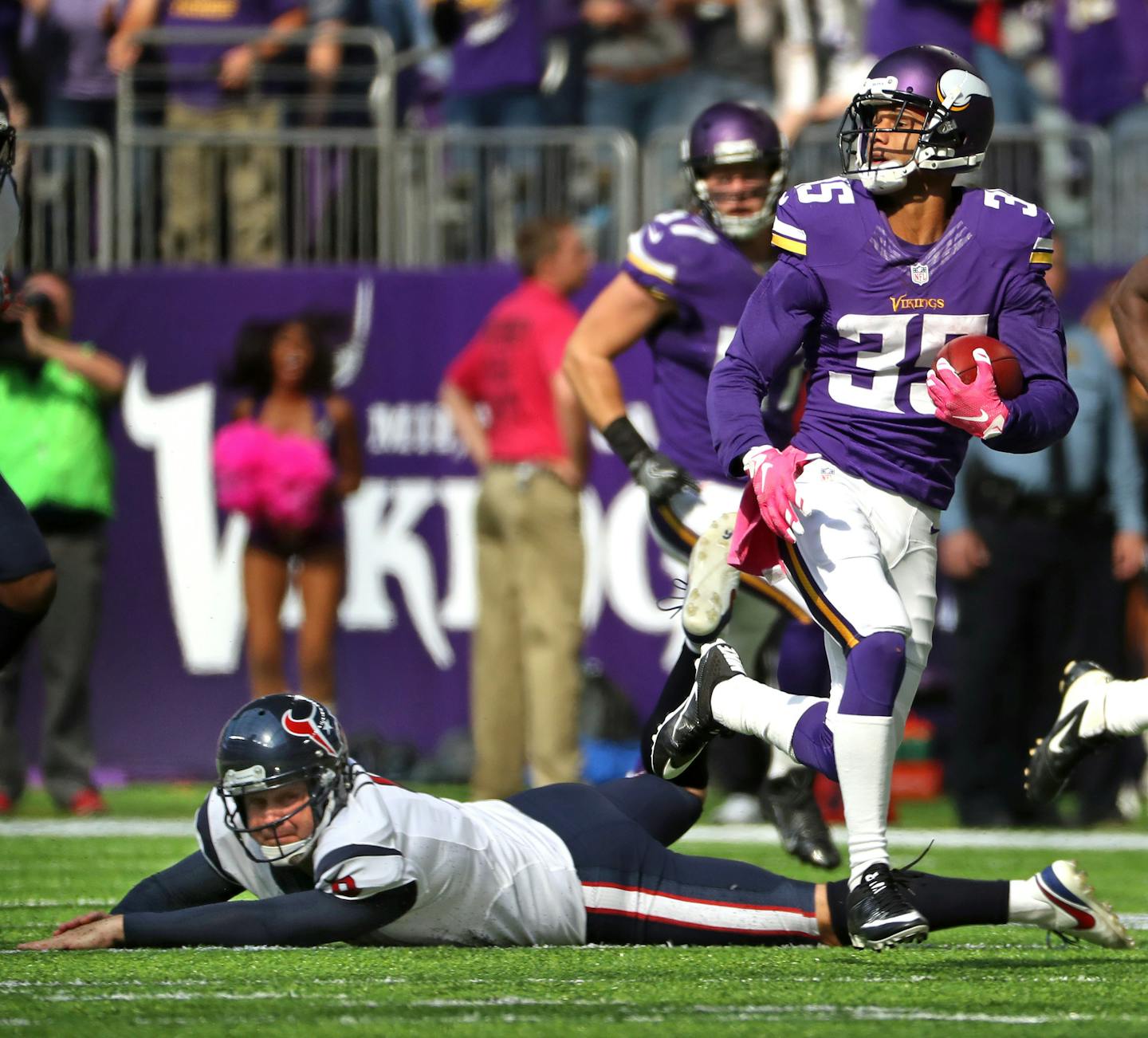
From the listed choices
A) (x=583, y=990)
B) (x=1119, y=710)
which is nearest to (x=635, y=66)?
(x=1119, y=710)

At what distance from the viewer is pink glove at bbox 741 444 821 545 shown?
491 centimetres

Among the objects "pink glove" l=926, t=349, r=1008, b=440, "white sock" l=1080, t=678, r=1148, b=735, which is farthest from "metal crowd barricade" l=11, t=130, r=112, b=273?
"pink glove" l=926, t=349, r=1008, b=440

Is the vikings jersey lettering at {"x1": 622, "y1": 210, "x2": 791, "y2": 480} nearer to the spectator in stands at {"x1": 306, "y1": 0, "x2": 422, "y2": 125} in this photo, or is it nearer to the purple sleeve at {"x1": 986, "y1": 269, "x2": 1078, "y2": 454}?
the purple sleeve at {"x1": 986, "y1": 269, "x2": 1078, "y2": 454}

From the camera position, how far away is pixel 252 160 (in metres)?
11.2

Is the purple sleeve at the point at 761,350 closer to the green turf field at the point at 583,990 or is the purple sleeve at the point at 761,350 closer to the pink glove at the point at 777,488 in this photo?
the pink glove at the point at 777,488

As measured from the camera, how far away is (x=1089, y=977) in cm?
476

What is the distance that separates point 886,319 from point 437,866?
62.0 inches

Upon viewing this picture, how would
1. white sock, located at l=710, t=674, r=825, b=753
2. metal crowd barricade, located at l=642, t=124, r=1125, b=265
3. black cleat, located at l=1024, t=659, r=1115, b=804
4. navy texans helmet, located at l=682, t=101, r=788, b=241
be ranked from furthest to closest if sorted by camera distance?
metal crowd barricade, located at l=642, t=124, r=1125, b=265 → navy texans helmet, located at l=682, t=101, r=788, b=241 → black cleat, located at l=1024, t=659, r=1115, b=804 → white sock, located at l=710, t=674, r=825, b=753

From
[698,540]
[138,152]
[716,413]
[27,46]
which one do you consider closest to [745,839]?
[698,540]

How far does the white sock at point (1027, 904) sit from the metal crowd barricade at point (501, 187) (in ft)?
21.1

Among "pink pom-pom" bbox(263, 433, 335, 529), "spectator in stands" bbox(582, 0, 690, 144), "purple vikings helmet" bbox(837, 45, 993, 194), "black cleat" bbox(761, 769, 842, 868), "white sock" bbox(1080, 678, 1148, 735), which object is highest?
"spectator in stands" bbox(582, 0, 690, 144)

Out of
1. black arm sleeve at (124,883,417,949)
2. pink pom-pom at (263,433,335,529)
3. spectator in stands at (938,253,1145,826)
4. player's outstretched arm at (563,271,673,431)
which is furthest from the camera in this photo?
pink pom-pom at (263,433,335,529)

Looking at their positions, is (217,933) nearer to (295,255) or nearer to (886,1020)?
(886,1020)

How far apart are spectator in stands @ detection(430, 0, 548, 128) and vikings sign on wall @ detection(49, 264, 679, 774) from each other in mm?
927
